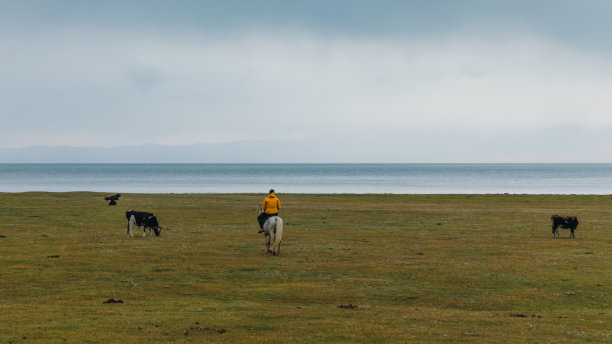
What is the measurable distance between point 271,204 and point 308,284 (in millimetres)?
8875

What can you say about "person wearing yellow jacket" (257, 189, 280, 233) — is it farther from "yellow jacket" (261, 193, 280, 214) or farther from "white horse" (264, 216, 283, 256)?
"white horse" (264, 216, 283, 256)

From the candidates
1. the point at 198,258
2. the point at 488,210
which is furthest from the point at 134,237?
the point at 488,210

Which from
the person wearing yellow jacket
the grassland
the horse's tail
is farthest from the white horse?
the grassland

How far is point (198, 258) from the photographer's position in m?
29.8

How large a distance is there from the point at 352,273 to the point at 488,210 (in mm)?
39821

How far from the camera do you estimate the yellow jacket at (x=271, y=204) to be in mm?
31531

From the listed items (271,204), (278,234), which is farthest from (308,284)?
(271,204)

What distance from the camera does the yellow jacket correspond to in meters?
31.5

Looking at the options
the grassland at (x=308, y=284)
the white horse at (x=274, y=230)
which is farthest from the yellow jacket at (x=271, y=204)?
the grassland at (x=308, y=284)

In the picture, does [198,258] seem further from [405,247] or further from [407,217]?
[407,217]

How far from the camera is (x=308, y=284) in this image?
23.4 meters

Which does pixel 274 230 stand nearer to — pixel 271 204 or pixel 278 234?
pixel 278 234

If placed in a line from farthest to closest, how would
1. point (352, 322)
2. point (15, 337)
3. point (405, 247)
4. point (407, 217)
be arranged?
point (407, 217), point (405, 247), point (352, 322), point (15, 337)

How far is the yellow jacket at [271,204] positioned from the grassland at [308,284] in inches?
88.6
